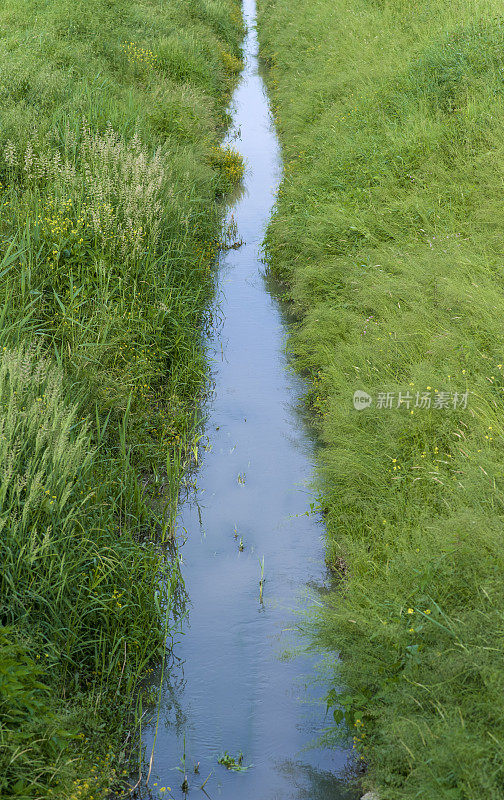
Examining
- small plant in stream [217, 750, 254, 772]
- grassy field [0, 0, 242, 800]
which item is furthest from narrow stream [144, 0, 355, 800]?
grassy field [0, 0, 242, 800]

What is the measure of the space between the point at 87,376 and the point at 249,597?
1.84 m

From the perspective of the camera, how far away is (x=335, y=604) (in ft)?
11.9

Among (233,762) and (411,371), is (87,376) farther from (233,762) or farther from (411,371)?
(233,762)

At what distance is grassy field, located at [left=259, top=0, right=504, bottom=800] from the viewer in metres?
2.79

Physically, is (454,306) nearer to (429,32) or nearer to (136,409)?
(136,409)

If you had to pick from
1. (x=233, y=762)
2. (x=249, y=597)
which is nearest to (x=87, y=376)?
(x=249, y=597)

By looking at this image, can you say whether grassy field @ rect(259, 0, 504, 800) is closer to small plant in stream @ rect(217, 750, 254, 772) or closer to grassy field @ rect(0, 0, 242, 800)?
small plant in stream @ rect(217, 750, 254, 772)

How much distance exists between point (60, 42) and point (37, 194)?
5.02 meters

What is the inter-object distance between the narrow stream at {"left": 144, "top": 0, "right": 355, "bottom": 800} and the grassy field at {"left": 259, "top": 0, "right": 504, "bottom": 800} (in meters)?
0.24

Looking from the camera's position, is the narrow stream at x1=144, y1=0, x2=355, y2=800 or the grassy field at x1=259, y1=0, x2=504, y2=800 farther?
the narrow stream at x1=144, y1=0, x2=355, y2=800

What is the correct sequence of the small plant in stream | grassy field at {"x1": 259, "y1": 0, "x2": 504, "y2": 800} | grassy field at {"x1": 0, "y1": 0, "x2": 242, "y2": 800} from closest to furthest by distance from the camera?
grassy field at {"x1": 259, "y1": 0, "x2": 504, "y2": 800}, grassy field at {"x1": 0, "y1": 0, "x2": 242, "y2": 800}, the small plant in stream

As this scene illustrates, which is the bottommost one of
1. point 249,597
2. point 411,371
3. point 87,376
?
point 249,597

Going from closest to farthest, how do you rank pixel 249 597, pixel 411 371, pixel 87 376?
pixel 249 597 → pixel 411 371 → pixel 87 376

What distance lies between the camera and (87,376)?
4.77 m
